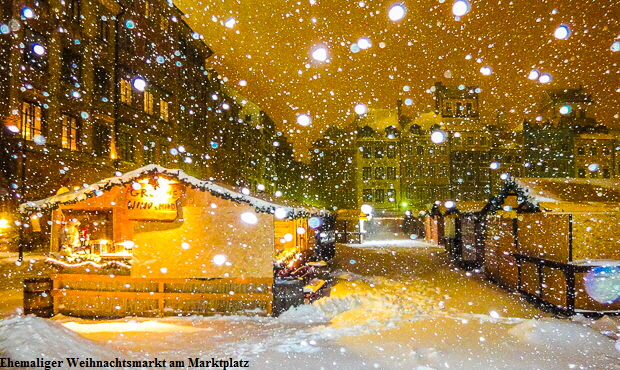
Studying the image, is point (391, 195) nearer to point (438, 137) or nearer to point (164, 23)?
point (438, 137)

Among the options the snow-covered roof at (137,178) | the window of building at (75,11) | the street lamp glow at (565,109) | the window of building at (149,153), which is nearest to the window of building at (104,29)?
the window of building at (75,11)

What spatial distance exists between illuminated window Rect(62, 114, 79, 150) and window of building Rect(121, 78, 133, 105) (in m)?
4.12

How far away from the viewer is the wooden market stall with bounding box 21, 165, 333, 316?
361 inches

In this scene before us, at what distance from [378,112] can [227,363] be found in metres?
49.0

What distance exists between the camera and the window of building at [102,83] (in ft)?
76.1

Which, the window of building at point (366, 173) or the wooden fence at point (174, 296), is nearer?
the wooden fence at point (174, 296)

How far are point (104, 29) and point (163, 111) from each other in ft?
24.1

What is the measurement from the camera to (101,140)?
23.6 metres

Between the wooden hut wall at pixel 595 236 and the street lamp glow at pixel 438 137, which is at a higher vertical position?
the street lamp glow at pixel 438 137

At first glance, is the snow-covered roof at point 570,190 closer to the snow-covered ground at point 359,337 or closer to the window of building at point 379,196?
the snow-covered ground at point 359,337

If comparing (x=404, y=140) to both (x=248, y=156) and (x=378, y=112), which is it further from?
(x=248, y=156)

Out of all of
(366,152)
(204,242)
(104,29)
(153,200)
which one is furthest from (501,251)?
(366,152)

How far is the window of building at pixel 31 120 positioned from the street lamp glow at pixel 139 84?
24.3ft

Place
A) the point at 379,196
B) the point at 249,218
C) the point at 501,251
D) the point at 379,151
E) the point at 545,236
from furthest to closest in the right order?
the point at 379,151 < the point at 379,196 < the point at 501,251 < the point at 545,236 < the point at 249,218
